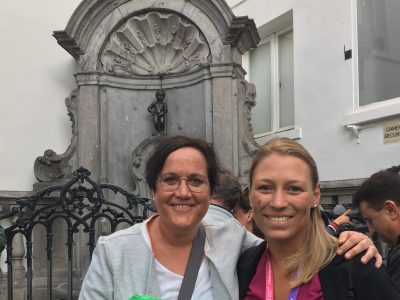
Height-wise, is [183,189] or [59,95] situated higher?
[59,95]

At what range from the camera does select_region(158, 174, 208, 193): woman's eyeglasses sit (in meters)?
1.96

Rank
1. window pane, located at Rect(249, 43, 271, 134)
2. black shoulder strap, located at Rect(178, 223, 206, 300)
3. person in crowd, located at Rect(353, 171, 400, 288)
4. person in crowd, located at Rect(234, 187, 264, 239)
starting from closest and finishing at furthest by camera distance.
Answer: black shoulder strap, located at Rect(178, 223, 206, 300), person in crowd, located at Rect(353, 171, 400, 288), person in crowd, located at Rect(234, 187, 264, 239), window pane, located at Rect(249, 43, 271, 134)

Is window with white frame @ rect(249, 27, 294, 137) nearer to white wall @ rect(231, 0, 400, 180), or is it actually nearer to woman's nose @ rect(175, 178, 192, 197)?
white wall @ rect(231, 0, 400, 180)

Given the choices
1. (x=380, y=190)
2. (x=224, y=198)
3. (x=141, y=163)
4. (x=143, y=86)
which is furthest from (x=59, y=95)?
(x=380, y=190)

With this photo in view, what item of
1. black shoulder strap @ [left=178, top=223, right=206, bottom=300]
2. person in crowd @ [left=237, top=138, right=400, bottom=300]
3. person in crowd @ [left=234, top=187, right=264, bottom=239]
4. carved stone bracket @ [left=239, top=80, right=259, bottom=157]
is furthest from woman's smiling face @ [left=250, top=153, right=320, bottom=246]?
carved stone bracket @ [left=239, top=80, right=259, bottom=157]

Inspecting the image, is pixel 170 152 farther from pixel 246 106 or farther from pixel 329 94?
pixel 329 94

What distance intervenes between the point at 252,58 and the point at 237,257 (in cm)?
871

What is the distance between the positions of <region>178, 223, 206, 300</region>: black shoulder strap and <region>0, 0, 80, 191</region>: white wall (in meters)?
5.23

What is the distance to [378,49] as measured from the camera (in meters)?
7.55

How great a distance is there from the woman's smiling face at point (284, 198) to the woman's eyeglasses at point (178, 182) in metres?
0.22

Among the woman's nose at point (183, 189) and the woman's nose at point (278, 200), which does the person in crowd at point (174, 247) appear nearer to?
the woman's nose at point (183, 189)

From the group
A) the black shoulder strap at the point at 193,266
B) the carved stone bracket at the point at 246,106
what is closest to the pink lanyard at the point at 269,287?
the black shoulder strap at the point at 193,266

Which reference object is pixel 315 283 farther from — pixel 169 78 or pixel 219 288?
pixel 169 78

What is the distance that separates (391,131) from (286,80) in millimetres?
3165
